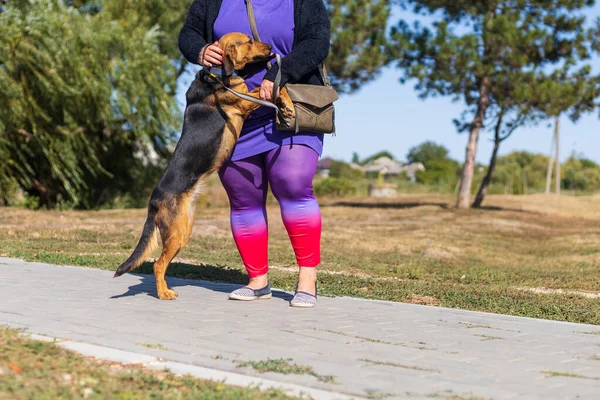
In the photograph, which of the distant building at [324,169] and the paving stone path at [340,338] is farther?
the distant building at [324,169]

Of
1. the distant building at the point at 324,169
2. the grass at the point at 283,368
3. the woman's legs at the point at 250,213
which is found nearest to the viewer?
the grass at the point at 283,368

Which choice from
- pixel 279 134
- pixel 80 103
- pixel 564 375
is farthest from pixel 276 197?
pixel 80 103

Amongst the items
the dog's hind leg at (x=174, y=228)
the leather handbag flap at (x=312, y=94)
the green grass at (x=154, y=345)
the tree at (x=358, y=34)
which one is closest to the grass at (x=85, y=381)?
the green grass at (x=154, y=345)

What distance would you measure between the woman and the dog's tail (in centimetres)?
63

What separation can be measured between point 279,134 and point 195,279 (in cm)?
218

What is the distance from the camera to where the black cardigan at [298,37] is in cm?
537

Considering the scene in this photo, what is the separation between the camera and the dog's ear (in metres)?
5.21

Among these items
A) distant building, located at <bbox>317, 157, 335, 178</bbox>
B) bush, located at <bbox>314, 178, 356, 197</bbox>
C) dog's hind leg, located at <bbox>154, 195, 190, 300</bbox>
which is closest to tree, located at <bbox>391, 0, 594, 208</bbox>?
bush, located at <bbox>314, 178, 356, 197</bbox>

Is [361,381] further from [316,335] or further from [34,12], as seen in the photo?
[34,12]

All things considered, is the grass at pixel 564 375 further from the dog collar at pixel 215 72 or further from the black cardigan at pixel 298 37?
the dog collar at pixel 215 72

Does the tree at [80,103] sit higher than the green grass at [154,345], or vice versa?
the tree at [80,103]

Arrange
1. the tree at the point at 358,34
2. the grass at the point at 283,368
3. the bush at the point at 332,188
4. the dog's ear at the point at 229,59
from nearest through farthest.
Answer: the grass at the point at 283,368
the dog's ear at the point at 229,59
the tree at the point at 358,34
the bush at the point at 332,188

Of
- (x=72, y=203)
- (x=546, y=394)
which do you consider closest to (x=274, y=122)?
(x=546, y=394)

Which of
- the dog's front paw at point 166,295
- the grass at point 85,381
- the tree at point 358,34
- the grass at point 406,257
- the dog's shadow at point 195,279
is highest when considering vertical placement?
the tree at point 358,34
